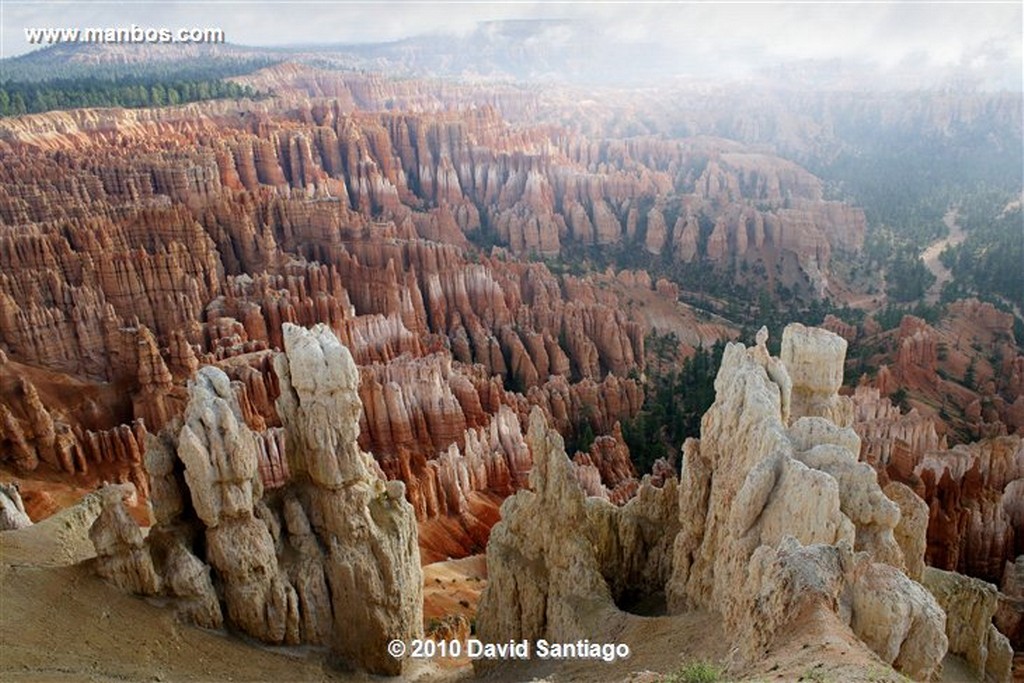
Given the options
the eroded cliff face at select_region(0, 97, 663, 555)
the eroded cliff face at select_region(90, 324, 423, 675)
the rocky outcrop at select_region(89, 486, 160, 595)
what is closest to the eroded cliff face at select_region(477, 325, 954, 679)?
the eroded cliff face at select_region(90, 324, 423, 675)

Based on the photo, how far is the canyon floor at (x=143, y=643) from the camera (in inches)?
376

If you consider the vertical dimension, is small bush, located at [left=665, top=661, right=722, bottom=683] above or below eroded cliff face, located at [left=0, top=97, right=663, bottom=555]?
above

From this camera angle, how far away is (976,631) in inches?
453

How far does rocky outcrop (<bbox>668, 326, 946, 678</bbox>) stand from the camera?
741cm

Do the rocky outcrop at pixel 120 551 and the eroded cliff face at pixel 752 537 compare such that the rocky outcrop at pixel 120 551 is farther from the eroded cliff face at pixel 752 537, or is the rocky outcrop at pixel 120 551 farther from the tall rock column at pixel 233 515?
the eroded cliff face at pixel 752 537

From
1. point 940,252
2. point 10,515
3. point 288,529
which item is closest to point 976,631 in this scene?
point 288,529

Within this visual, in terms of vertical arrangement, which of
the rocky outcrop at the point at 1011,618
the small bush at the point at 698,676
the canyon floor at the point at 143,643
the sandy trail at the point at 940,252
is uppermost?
the small bush at the point at 698,676

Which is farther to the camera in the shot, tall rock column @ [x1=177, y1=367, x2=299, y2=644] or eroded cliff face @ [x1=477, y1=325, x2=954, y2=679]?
tall rock column @ [x1=177, y1=367, x2=299, y2=644]

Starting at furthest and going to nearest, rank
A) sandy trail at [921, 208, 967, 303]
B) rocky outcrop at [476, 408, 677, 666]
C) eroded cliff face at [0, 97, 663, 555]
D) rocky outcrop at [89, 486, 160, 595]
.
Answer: sandy trail at [921, 208, 967, 303] < eroded cliff face at [0, 97, 663, 555] < rocky outcrop at [476, 408, 677, 666] < rocky outcrop at [89, 486, 160, 595]

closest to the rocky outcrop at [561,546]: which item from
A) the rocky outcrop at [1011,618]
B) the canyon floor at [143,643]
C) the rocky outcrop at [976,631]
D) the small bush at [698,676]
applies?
the canyon floor at [143,643]

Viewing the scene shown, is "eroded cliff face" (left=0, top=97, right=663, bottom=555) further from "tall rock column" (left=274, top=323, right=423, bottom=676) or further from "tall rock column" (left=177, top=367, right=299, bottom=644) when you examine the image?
"tall rock column" (left=177, top=367, right=299, bottom=644)

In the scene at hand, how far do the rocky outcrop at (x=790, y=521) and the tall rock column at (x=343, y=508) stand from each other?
491 cm

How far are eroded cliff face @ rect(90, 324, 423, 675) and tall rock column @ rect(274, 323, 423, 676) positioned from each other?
0.06 ft

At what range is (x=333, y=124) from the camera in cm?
6812
